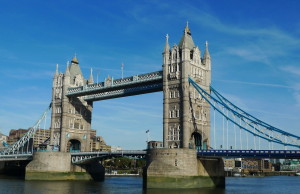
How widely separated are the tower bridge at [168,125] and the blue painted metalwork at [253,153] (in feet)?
0.41

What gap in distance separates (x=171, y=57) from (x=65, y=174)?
30676 millimetres

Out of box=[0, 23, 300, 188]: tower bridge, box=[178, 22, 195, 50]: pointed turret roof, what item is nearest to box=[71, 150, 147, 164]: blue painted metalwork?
box=[0, 23, 300, 188]: tower bridge

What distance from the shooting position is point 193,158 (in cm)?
5703

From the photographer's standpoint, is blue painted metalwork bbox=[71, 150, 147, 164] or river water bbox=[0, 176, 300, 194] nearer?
river water bbox=[0, 176, 300, 194]

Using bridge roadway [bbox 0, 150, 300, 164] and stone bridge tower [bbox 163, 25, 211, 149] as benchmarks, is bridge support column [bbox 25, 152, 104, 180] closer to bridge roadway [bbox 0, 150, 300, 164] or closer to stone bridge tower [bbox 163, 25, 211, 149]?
bridge roadway [bbox 0, 150, 300, 164]

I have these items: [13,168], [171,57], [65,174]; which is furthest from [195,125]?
[13,168]

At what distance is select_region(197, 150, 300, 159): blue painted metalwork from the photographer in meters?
50.6

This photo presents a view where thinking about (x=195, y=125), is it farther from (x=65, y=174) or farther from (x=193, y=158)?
(x=65, y=174)

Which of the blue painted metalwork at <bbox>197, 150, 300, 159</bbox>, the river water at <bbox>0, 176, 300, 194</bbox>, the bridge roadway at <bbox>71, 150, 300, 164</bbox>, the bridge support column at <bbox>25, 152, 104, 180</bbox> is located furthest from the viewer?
the bridge support column at <bbox>25, 152, 104, 180</bbox>

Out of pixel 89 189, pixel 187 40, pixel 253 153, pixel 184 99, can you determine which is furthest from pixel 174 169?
pixel 187 40

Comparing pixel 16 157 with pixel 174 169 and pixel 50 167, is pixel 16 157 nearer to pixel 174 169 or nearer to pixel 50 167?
pixel 50 167

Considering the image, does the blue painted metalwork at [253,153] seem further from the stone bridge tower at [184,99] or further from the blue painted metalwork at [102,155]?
the blue painted metalwork at [102,155]

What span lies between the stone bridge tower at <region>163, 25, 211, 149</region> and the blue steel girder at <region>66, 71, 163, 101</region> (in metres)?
3.53

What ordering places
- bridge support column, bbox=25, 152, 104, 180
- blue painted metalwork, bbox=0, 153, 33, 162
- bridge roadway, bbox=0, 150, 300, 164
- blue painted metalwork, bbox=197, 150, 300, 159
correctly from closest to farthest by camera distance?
blue painted metalwork, bbox=197, 150, 300, 159
bridge roadway, bbox=0, 150, 300, 164
bridge support column, bbox=25, 152, 104, 180
blue painted metalwork, bbox=0, 153, 33, 162
